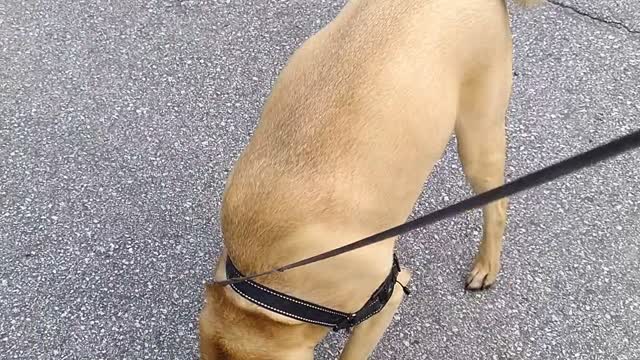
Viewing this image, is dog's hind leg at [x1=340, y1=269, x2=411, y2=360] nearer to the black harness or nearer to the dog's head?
the black harness

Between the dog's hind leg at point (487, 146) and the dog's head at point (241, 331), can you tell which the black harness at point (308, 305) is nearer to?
the dog's head at point (241, 331)

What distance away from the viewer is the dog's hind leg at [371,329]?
215 centimetres

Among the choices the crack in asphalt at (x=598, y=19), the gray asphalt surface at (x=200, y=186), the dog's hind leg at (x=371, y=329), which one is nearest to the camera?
the dog's hind leg at (x=371, y=329)

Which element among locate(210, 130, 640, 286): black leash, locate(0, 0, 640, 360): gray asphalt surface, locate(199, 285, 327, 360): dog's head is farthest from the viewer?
locate(0, 0, 640, 360): gray asphalt surface

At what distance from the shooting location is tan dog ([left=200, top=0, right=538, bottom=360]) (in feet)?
6.04

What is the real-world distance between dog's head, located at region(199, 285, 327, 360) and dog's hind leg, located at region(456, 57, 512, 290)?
2.77 ft

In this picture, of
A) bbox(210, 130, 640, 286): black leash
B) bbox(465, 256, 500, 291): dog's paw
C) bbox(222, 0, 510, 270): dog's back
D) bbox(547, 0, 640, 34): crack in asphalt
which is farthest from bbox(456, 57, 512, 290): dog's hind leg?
bbox(547, 0, 640, 34): crack in asphalt

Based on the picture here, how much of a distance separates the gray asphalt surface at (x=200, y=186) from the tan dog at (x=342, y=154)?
2.42 feet

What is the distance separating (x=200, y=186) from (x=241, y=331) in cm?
127

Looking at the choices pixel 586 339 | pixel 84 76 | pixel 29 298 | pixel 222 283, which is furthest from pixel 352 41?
pixel 84 76

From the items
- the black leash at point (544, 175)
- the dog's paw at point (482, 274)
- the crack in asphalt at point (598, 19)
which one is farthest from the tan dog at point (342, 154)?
the crack in asphalt at point (598, 19)

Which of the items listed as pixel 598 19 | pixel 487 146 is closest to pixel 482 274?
pixel 487 146

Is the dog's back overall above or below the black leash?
below

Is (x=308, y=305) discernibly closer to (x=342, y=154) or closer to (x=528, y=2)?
(x=342, y=154)
